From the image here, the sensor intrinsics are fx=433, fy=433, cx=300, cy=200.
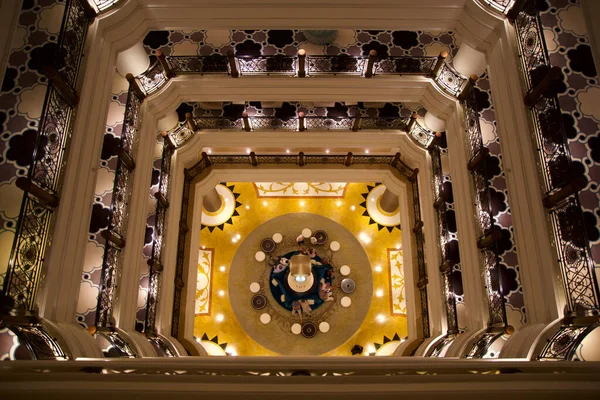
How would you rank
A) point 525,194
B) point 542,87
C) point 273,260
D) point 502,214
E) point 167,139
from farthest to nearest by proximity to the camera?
point 273,260, point 167,139, point 502,214, point 525,194, point 542,87

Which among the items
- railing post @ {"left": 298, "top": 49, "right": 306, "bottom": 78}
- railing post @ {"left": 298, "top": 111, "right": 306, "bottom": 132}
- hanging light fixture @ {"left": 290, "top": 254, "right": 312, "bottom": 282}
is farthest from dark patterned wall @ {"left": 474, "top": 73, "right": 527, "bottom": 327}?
hanging light fixture @ {"left": 290, "top": 254, "right": 312, "bottom": 282}

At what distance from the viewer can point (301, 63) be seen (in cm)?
663

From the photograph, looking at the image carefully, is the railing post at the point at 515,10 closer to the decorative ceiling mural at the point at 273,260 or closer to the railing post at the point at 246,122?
the railing post at the point at 246,122

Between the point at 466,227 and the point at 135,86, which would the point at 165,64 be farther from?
the point at 466,227

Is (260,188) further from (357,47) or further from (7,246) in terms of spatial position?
(7,246)

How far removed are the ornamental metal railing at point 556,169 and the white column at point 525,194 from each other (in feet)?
0.29

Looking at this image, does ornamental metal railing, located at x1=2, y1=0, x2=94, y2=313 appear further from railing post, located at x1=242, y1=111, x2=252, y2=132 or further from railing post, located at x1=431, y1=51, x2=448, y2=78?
railing post, located at x1=431, y1=51, x2=448, y2=78

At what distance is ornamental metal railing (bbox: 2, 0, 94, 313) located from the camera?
381cm

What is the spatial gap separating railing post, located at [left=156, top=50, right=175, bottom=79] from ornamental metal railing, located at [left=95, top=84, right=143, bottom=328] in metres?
0.56

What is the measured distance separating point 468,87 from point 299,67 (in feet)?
8.27

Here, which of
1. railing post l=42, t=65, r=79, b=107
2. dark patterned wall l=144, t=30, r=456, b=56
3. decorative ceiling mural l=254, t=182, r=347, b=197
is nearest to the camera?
railing post l=42, t=65, r=79, b=107

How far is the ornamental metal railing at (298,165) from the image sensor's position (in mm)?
8609

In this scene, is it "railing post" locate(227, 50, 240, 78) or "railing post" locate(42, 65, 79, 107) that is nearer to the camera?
"railing post" locate(42, 65, 79, 107)

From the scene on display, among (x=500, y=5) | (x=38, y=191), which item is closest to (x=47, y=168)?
(x=38, y=191)
